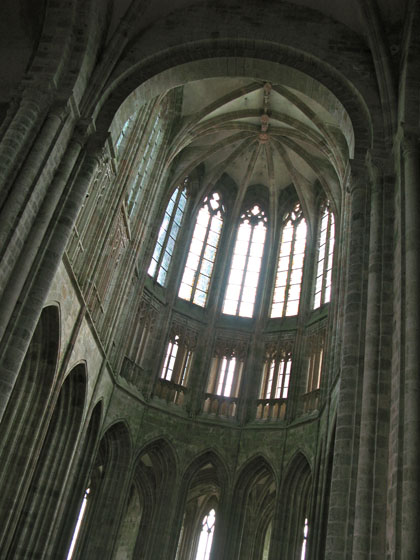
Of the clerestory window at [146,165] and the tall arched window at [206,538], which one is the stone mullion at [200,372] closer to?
the clerestory window at [146,165]

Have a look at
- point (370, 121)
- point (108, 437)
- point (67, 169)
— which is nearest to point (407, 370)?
point (370, 121)

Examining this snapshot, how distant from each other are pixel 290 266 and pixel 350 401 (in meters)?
13.0

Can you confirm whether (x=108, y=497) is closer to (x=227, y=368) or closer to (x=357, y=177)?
(x=227, y=368)

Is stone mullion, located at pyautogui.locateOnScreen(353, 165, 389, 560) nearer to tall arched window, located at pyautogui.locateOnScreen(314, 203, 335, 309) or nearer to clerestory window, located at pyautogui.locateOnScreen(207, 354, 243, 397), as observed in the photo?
tall arched window, located at pyautogui.locateOnScreen(314, 203, 335, 309)

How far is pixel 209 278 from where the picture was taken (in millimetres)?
22438

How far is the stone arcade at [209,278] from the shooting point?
9.80 m

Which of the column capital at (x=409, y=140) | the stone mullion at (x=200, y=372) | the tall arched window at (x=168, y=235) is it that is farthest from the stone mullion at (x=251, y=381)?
the column capital at (x=409, y=140)

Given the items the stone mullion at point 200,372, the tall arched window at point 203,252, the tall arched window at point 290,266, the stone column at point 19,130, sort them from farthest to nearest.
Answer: the tall arched window at point 203,252
the tall arched window at point 290,266
the stone mullion at point 200,372
the stone column at point 19,130

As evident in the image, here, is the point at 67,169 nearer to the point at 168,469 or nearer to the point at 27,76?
the point at 27,76

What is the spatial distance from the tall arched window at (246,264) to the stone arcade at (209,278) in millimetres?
63

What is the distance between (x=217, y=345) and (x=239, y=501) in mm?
5231

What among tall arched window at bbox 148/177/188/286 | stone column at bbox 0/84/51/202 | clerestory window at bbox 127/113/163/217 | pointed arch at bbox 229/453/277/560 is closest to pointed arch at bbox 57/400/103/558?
pointed arch at bbox 229/453/277/560

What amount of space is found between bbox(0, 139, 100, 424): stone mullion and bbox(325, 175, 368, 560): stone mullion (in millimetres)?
5180

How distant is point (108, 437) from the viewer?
709 inches
